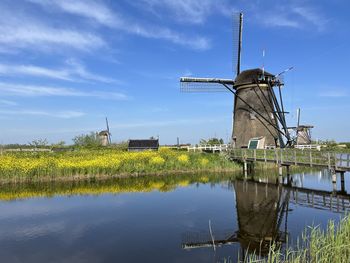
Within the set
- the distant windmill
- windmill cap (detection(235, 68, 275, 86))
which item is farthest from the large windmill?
the distant windmill

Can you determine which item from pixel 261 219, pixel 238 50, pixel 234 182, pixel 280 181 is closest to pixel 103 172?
pixel 234 182

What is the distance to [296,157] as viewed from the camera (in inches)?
948

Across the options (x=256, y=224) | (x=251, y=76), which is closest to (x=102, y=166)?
(x=256, y=224)

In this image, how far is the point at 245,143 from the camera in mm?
33719

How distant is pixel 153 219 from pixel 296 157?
542 inches

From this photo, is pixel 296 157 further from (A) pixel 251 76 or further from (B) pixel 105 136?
(B) pixel 105 136

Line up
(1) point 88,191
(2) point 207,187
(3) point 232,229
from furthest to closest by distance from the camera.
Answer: (2) point 207,187 → (1) point 88,191 → (3) point 232,229

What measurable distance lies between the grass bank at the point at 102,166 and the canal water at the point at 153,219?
1.79m

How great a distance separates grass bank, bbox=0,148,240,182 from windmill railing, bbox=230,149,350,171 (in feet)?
6.04

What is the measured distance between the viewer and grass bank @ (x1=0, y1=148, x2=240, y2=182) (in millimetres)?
24062

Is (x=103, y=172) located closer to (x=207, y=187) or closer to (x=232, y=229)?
(x=207, y=187)

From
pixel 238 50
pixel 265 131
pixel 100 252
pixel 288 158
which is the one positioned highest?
pixel 238 50

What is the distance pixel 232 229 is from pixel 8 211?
10230 mm

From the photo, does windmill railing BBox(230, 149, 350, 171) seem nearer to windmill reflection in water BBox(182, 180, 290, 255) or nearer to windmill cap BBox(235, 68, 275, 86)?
windmill reflection in water BBox(182, 180, 290, 255)
